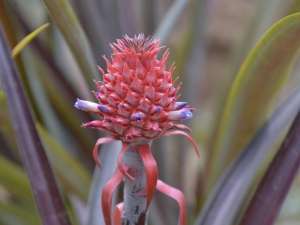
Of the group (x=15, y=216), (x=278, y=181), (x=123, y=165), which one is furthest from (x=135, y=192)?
(x=15, y=216)

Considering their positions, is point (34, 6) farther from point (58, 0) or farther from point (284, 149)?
point (284, 149)

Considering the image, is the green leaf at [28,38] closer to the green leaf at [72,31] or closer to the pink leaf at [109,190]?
the green leaf at [72,31]

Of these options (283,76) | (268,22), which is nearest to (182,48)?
(268,22)

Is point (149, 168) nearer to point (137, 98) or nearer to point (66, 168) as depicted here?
point (137, 98)

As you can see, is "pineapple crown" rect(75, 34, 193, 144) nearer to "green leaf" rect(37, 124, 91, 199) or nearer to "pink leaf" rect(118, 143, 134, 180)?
"pink leaf" rect(118, 143, 134, 180)

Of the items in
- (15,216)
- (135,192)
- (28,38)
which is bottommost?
(15,216)

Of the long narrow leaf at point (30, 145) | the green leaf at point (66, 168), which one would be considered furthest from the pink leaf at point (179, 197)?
the green leaf at point (66, 168)
